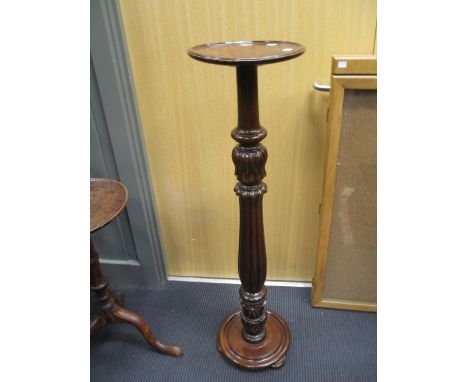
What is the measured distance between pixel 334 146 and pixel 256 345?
31.2 inches

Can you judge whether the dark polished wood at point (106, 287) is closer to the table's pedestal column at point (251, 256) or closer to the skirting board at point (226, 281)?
the table's pedestal column at point (251, 256)

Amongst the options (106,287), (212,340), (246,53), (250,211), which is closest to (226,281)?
(212,340)

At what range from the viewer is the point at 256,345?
1372 mm

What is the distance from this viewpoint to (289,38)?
1.14 metres

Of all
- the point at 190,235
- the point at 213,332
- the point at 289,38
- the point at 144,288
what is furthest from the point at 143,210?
the point at 289,38

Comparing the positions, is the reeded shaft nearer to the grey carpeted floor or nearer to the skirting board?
the grey carpeted floor

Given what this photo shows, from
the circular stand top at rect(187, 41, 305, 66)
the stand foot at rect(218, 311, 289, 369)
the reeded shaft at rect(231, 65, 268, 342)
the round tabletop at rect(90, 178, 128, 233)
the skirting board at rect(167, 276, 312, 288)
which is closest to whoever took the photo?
the circular stand top at rect(187, 41, 305, 66)

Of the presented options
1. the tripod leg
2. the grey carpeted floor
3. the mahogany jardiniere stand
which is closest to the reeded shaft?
the mahogany jardiniere stand

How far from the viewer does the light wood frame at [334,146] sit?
1.08 meters

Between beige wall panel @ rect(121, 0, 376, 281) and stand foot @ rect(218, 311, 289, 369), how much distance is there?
0.88 ft

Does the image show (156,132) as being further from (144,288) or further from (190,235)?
(144,288)

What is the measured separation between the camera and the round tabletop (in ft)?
3.43

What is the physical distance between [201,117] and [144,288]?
880mm

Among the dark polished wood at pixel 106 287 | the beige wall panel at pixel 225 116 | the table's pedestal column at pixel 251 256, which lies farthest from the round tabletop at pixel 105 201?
the table's pedestal column at pixel 251 256
